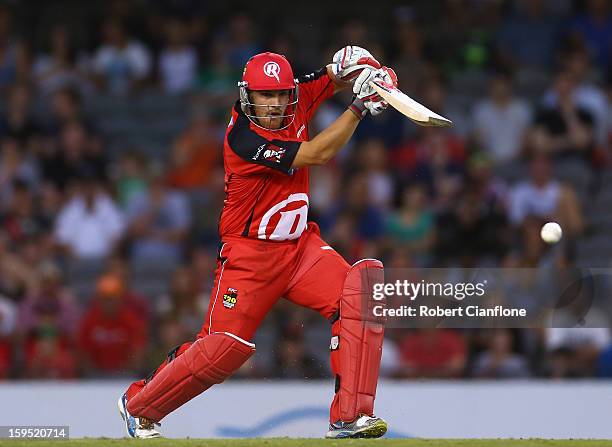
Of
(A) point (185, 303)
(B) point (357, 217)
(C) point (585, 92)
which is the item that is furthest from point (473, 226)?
(A) point (185, 303)

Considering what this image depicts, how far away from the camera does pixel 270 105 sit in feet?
24.5

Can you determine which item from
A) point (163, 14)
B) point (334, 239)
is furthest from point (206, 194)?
point (163, 14)

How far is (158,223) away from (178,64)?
2346mm

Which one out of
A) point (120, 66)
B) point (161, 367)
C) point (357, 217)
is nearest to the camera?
point (161, 367)

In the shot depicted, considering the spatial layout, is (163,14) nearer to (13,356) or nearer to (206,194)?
(206,194)

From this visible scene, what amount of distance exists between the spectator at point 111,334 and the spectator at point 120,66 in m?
3.39

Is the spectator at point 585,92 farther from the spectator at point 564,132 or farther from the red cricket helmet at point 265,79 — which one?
the red cricket helmet at point 265,79

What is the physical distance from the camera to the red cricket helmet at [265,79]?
24.4ft

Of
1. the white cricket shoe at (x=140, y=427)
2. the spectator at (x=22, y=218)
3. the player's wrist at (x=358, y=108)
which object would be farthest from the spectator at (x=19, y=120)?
the player's wrist at (x=358, y=108)

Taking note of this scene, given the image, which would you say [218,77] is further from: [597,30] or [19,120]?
[597,30]

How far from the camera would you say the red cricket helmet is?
7442 mm

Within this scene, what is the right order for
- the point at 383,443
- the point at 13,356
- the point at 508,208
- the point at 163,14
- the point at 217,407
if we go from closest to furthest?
the point at 383,443, the point at 217,407, the point at 13,356, the point at 508,208, the point at 163,14

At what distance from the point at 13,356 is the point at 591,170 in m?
5.63

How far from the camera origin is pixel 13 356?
11438 millimetres
